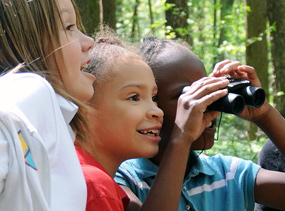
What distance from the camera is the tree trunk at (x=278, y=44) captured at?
771cm

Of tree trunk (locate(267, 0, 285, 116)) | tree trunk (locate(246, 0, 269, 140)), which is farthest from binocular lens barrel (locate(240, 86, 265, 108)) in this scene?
tree trunk (locate(246, 0, 269, 140))

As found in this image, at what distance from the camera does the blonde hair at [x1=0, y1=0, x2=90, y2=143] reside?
175 cm

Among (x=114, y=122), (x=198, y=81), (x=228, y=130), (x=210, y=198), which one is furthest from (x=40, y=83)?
(x=228, y=130)

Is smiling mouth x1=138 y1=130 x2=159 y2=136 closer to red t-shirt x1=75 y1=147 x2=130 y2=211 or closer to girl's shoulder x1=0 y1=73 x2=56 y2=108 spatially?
red t-shirt x1=75 y1=147 x2=130 y2=211

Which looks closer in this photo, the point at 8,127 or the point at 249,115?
the point at 8,127

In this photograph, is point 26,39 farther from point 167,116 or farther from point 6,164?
point 167,116

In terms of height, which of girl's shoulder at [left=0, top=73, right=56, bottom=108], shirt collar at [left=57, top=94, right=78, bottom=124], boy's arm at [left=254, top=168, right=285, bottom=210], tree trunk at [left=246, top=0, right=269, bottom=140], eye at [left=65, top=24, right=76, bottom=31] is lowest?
tree trunk at [left=246, top=0, right=269, bottom=140]

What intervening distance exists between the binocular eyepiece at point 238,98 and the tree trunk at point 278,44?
507 cm

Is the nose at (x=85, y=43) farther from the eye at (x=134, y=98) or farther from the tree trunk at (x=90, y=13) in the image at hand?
the tree trunk at (x=90, y=13)

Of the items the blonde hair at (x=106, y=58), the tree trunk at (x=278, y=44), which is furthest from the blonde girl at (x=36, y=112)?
the tree trunk at (x=278, y=44)

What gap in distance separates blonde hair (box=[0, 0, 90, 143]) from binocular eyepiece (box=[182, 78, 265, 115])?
916 mm

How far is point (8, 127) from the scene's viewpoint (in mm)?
1324

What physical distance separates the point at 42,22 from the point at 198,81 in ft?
3.16

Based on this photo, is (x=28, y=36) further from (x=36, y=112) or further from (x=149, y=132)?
(x=149, y=132)
